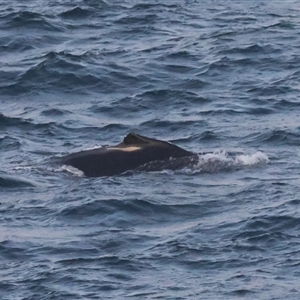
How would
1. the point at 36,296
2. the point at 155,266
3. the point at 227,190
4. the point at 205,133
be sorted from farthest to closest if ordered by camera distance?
the point at 205,133 → the point at 227,190 → the point at 155,266 → the point at 36,296

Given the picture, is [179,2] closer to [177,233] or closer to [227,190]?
[227,190]

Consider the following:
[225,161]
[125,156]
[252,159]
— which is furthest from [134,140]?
[252,159]

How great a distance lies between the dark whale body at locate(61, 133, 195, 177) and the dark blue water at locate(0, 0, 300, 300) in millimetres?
266

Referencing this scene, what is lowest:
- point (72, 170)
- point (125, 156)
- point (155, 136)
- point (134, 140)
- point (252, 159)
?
point (155, 136)

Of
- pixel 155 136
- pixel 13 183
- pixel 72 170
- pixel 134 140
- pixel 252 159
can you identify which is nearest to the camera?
pixel 13 183

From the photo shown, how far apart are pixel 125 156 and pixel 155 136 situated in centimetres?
308

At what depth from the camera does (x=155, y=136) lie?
23141 millimetres

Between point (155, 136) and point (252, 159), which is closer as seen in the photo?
point (252, 159)

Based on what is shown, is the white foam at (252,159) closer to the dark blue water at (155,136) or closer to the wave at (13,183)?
the dark blue water at (155,136)

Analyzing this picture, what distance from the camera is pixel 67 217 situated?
699 inches

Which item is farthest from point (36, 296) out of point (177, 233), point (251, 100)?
point (251, 100)

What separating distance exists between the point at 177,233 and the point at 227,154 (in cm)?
442

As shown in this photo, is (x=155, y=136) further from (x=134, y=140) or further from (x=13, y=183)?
(x=13, y=183)

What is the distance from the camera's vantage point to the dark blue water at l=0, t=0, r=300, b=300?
15.4m
